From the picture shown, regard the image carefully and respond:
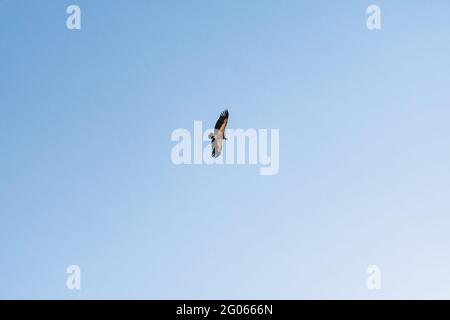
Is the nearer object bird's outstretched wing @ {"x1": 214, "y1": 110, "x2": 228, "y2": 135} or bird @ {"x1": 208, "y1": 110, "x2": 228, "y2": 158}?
bird @ {"x1": 208, "y1": 110, "x2": 228, "y2": 158}

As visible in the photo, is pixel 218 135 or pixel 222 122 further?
pixel 222 122

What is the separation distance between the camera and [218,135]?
15.8 meters

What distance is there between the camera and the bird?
1569 cm

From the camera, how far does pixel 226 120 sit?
1611 cm

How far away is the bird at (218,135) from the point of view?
1569cm

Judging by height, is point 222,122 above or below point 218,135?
above

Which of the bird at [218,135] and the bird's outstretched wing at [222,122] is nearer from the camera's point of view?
the bird at [218,135]
